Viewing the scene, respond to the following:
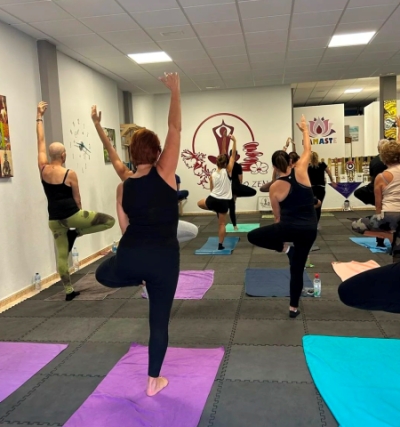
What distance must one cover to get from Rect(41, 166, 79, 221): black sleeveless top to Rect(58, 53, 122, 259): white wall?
1.73 metres

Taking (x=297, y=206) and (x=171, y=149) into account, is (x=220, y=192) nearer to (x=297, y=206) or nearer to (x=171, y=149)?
(x=297, y=206)

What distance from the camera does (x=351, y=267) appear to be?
5.11 metres

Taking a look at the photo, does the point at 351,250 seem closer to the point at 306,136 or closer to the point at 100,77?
the point at 306,136

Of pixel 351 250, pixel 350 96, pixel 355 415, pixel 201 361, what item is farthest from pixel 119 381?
pixel 350 96

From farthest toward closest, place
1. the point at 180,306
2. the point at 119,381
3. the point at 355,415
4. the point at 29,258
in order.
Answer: the point at 29,258
the point at 180,306
the point at 119,381
the point at 355,415

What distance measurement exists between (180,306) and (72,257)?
7.48 feet

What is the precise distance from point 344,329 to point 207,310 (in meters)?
1.26

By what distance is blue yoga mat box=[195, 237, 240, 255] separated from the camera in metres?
6.22

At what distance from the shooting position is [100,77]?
7016mm

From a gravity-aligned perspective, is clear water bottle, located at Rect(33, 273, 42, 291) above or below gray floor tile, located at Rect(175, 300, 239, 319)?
above

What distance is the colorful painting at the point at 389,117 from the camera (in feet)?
30.4

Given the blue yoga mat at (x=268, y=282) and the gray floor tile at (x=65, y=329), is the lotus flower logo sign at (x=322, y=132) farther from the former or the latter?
the gray floor tile at (x=65, y=329)

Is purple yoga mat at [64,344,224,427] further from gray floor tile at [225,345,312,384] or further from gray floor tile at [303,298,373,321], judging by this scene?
gray floor tile at [303,298,373,321]

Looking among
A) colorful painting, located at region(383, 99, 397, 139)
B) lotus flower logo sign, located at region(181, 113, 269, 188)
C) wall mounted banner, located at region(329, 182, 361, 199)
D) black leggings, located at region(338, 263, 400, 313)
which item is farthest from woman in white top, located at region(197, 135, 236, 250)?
colorful painting, located at region(383, 99, 397, 139)
